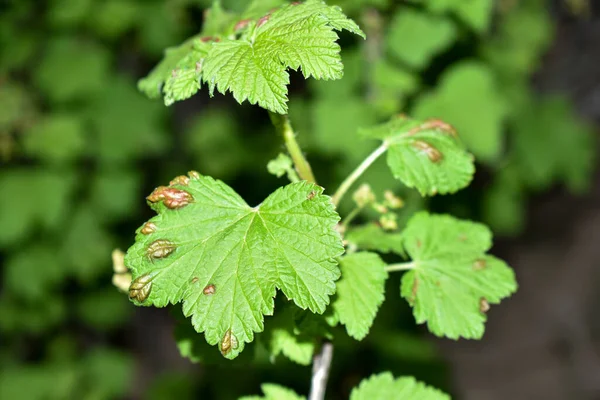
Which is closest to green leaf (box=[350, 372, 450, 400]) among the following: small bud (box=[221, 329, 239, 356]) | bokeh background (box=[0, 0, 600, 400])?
small bud (box=[221, 329, 239, 356])

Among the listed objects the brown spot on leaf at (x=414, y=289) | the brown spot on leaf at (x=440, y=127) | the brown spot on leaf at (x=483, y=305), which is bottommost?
the brown spot on leaf at (x=483, y=305)

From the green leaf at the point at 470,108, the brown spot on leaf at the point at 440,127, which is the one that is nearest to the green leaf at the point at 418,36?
the green leaf at the point at 470,108

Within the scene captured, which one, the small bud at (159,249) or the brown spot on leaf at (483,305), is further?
the brown spot on leaf at (483,305)

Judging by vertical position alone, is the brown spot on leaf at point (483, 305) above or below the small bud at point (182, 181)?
below

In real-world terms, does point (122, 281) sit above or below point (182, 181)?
below

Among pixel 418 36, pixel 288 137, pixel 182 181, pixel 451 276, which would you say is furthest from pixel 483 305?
pixel 418 36

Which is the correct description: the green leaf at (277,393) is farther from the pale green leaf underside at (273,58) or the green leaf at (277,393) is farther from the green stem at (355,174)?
the pale green leaf underside at (273,58)

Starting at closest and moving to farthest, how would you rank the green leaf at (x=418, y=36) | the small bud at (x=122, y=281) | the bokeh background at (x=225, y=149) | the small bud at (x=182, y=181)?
the small bud at (x=182, y=181) < the small bud at (x=122, y=281) < the green leaf at (x=418, y=36) < the bokeh background at (x=225, y=149)

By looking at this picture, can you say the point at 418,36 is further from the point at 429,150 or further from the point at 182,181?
the point at 182,181
